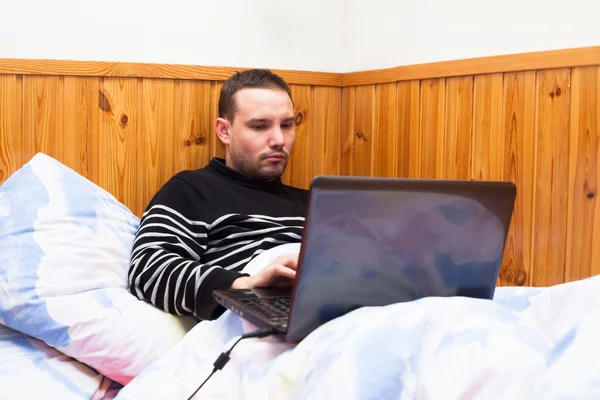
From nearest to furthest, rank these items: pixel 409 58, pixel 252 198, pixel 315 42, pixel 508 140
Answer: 1. pixel 508 140
2. pixel 252 198
3. pixel 409 58
4. pixel 315 42

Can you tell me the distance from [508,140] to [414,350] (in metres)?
0.86

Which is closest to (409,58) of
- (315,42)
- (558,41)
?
(315,42)

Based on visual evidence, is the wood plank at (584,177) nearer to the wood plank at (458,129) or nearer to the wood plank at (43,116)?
the wood plank at (458,129)

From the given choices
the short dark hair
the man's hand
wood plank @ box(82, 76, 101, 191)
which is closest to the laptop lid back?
the man's hand

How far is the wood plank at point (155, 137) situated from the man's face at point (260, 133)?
0.18m

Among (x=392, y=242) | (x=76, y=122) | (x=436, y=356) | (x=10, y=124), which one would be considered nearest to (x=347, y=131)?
(x=76, y=122)

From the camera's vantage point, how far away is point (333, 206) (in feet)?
2.42

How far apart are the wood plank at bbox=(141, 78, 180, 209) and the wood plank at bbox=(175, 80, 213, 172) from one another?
2 cm

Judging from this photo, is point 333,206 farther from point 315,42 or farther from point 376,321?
point 315,42

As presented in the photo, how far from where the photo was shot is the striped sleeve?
1181 mm

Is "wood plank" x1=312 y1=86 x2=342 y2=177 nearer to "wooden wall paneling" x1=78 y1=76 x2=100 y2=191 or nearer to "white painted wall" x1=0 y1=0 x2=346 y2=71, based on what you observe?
"white painted wall" x1=0 y1=0 x2=346 y2=71

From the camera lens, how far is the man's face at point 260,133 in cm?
160

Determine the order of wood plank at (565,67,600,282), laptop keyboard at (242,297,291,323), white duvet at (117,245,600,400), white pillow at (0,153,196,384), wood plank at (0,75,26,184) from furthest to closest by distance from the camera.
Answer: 1. wood plank at (0,75,26,184)
2. wood plank at (565,67,600,282)
3. white pillow at (0,153,196,384)
4. laptop keyboard at (242,297,291,323)
5. white duvet at (117,245,600,400)

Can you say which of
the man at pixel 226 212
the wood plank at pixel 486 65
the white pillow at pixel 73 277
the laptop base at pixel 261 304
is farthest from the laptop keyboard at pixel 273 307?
the wood plank at pixel 486 65
